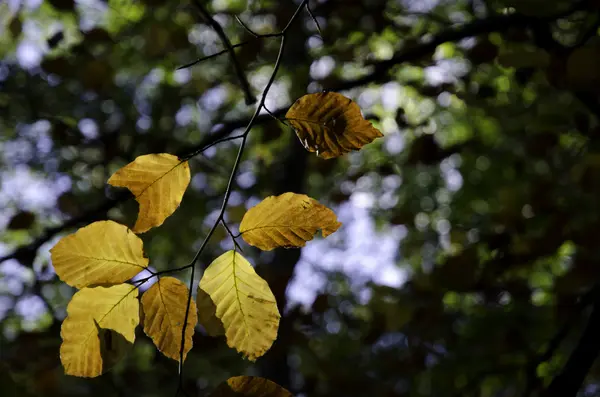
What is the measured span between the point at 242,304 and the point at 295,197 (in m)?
0.14

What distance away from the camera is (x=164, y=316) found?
66 cm

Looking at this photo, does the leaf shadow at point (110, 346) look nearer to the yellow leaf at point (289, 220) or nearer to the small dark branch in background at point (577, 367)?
the yellow leaf at point (289, 220)

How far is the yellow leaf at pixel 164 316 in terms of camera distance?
2.15ft

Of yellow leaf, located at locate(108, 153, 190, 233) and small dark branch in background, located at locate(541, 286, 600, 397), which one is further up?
yellow leaf, located at locate(108, 153, 190, 233)

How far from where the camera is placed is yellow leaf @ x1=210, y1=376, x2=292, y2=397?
570mm

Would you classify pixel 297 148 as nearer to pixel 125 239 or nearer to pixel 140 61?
pixel 140 61

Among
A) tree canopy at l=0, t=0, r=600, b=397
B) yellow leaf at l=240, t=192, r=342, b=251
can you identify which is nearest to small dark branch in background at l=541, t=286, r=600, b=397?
tree canopy at l=0, t=0, r=600, b=397

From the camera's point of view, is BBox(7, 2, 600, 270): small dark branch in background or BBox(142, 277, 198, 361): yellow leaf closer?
BBox(142, 277, 198, 361): yellow leaf

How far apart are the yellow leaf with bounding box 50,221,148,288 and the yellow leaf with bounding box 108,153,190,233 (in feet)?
0.11

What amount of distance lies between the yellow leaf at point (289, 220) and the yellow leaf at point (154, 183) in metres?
0.09

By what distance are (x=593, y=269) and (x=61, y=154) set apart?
155 inches

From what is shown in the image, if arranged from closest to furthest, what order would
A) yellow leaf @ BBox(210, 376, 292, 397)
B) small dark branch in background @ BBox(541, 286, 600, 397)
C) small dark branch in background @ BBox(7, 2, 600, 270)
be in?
yellow leaf @ BBox(210, 376, 292, 397) → small dark branch in background @ BBox(541, 286, 600, 397) → small dark branch in background @ BBox(7, 2, 600, 270)

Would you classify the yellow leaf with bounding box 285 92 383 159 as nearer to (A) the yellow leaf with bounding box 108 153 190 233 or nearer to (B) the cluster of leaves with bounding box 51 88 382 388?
(B) the cluster of leaves with bounding box 51 88 382 388

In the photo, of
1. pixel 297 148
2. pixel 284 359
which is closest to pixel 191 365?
pixel 284 359
